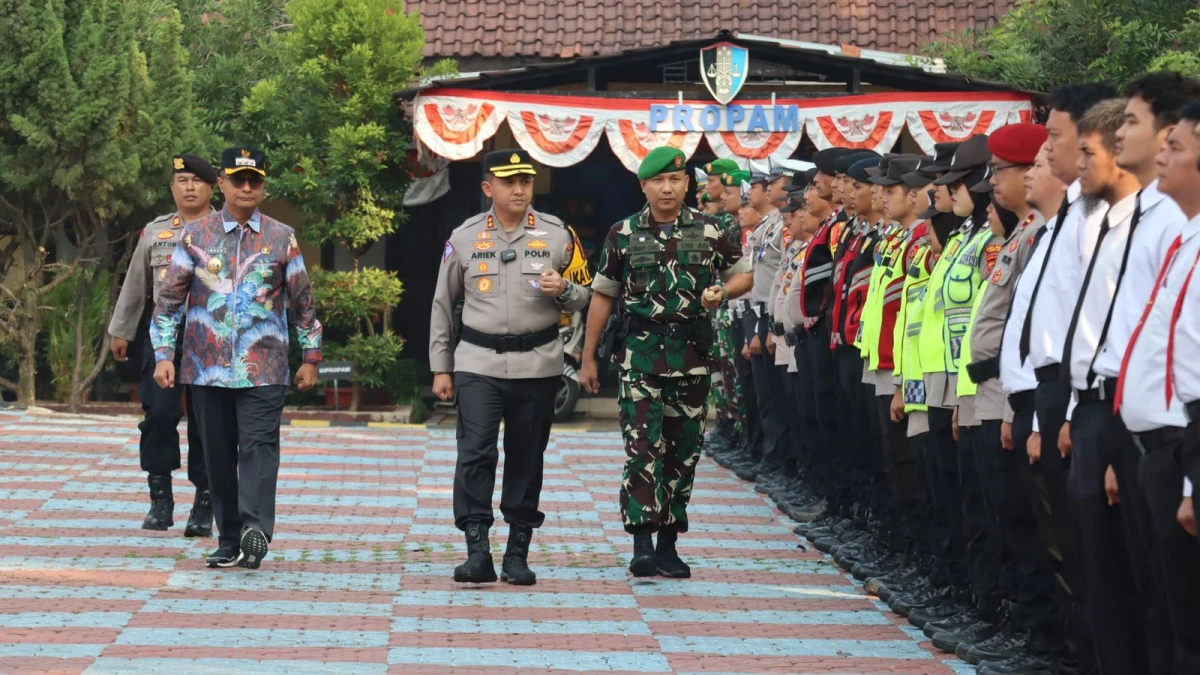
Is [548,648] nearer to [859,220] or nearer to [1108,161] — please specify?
[1108,161]

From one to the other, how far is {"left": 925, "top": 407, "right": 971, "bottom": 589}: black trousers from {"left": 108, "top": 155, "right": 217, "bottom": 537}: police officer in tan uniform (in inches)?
177

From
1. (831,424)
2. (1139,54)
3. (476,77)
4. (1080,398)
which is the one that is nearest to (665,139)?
(476,77)

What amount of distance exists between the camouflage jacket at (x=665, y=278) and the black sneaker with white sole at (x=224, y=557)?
2.24 m

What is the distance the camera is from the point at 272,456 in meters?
9.71

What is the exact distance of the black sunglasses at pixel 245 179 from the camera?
981cm

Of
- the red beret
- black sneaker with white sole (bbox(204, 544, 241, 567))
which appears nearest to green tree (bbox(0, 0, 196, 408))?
black sneaker with white sole (bbox(204, 544, 241, 567))

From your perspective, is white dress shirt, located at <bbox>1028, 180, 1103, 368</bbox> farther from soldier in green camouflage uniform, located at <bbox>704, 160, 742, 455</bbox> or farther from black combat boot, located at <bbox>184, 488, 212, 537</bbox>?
soldier in green camouflage uniform, located at <bbox>704, 160, 742, 455</bbox>

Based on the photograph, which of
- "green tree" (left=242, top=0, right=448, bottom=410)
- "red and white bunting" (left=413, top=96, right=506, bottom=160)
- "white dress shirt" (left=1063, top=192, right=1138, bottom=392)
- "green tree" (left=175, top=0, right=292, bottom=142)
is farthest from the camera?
"green tree" (left=175, top=0, right=292, bottom=142)

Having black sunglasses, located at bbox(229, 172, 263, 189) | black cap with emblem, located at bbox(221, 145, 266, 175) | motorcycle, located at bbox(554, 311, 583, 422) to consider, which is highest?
black cap with emblem, located at bbox(221, 145, 266, 175)

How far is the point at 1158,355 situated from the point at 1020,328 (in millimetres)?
1476

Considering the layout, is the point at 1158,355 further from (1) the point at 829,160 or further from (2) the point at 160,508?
(2) the point at 160,508

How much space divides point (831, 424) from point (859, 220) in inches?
50.9

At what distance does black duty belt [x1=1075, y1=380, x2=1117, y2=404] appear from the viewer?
229 inches

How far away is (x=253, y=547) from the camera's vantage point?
9.48m
